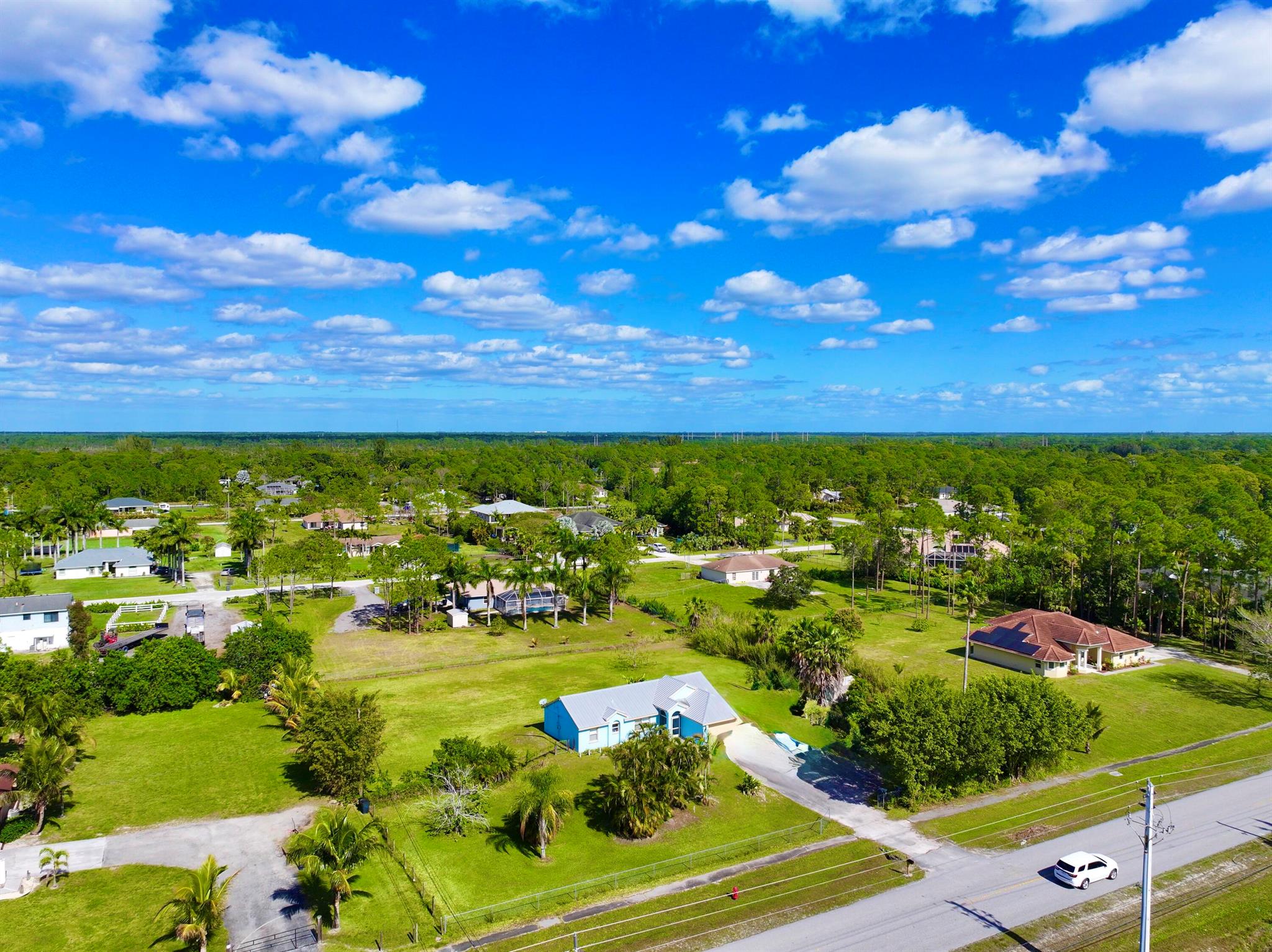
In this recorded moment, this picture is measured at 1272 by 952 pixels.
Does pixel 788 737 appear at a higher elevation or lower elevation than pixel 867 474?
lower

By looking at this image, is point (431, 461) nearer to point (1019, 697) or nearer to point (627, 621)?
point (627, 621)

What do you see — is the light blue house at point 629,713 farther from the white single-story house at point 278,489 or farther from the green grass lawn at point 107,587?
the white single-story house at point 278,489

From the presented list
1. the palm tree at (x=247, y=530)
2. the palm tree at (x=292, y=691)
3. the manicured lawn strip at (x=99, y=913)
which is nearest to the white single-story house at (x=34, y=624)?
the palm tree at (x=247, y=530)

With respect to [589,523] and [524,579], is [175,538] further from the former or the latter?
[589,523]

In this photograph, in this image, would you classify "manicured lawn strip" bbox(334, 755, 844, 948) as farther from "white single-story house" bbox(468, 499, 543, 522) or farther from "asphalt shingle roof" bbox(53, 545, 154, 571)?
"white single-story house" bbox(468, 499, 543, 522)

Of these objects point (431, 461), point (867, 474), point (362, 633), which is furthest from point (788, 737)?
point (431, 461)

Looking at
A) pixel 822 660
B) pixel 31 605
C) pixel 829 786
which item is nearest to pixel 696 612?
pixel 822 660
